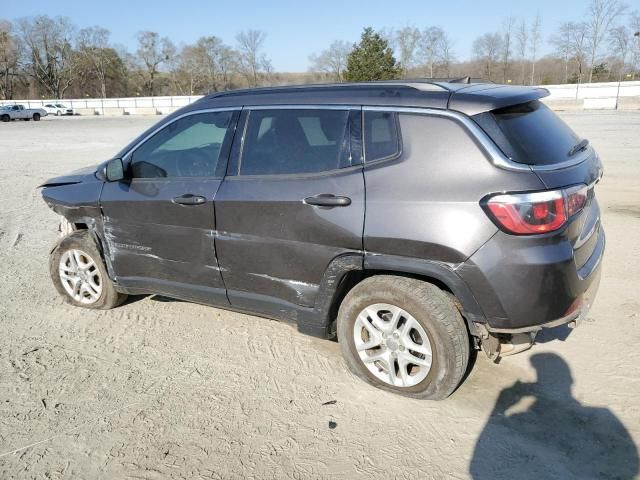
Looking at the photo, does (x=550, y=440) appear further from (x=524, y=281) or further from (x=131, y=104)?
(x=131, y=104)

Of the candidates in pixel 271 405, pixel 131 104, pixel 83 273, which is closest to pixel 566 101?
pixel 83 273

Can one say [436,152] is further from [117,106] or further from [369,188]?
[117,106]

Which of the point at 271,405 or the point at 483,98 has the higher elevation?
the point at 483,98

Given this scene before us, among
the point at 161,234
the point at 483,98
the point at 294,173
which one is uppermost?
the point at 483,98

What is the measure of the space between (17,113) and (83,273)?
4841 cm

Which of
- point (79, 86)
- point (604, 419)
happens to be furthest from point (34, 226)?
Answer: point (79, 86)

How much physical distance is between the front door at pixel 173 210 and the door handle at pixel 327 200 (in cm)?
81

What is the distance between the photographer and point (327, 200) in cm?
311

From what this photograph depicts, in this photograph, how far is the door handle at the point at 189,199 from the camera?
3.63m

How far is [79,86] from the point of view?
90938 millimetres

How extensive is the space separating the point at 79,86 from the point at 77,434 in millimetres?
100982

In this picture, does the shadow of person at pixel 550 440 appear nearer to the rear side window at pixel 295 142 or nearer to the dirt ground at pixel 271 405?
the dirt ground at pixel 271 405

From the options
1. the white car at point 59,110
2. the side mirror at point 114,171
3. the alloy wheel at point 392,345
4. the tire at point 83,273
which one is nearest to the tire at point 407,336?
the alloy wheel at point 392,345

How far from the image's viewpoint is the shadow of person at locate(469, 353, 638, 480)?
2582 mm
